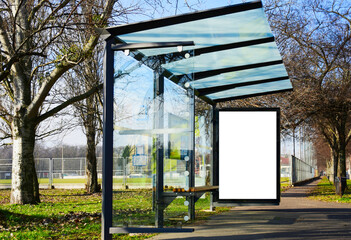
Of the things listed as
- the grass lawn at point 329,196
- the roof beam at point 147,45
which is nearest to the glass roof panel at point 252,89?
the roof beam at point 147,45

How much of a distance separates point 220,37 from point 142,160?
7.95 ft

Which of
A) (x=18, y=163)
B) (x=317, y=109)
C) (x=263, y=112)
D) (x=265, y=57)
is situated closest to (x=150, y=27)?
(x=265, y=57)

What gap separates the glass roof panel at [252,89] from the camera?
458 inches

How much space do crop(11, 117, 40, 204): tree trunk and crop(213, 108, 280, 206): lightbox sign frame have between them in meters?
6.29

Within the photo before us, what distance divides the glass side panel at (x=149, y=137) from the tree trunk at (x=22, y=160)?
8.51 meters

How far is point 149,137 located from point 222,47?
7.62ft

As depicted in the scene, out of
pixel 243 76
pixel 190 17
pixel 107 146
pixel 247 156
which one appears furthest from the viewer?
pixel 247 156

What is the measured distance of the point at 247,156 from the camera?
38.0 feet

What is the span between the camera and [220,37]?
7914mm

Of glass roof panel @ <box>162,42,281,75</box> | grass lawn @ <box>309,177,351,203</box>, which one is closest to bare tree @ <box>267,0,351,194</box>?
grass lawn @ <box>309,177,351,203</box>

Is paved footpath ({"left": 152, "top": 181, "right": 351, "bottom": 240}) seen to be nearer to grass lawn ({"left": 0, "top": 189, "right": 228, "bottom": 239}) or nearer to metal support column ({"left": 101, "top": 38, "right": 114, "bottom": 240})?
grass lawn ({"left": 0, "top": 189, "right": 228, "bottom": 239})

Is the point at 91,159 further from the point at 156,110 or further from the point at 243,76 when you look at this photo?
the point at 156,110

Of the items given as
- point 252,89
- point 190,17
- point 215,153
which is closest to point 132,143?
point 190,17

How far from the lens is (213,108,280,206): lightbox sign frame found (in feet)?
37.4
